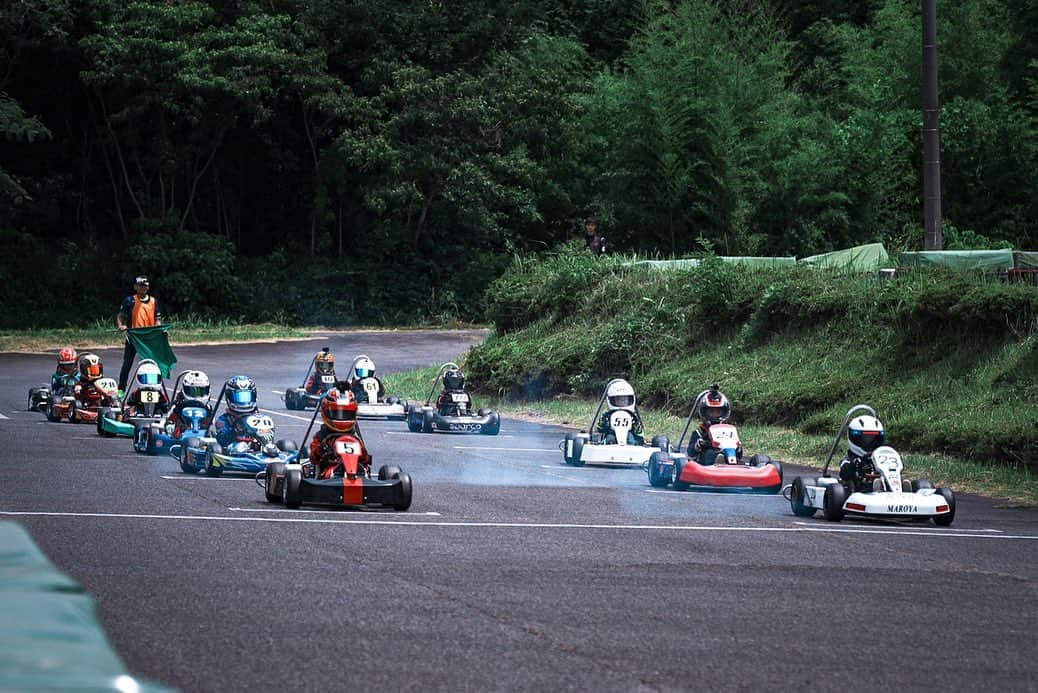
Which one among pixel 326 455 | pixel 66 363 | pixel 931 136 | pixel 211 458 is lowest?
pixel 211 458

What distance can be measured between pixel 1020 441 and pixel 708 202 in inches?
1085

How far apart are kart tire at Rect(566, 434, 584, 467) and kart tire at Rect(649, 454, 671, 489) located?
2.04 m

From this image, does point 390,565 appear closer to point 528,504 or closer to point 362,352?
point 528,504

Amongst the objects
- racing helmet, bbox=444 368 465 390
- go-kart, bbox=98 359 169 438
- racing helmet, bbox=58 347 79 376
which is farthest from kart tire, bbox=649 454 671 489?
racing helmet, bbox=58 347 79 376

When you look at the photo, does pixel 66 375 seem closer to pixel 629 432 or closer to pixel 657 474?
pixel 629 432

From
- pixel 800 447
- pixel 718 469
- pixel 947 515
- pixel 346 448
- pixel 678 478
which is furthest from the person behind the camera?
pixel 800 447

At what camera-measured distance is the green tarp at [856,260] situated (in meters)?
24.4

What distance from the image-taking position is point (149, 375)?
2030 cm

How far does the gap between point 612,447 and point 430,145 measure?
1128 inches

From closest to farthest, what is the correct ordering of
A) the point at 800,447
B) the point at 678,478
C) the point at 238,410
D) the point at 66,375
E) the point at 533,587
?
1. the point at 533,587
2. the point at 678,478
3. the point at 238,410
4. the point at 800,447
5. the point at 66,375

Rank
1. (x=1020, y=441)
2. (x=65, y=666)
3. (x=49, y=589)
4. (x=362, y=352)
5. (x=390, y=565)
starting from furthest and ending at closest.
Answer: (x=362, y=352)
(x=1020, y=441)
(x=390, y=565)
(x=49, y=589)
(x=65, y=666)

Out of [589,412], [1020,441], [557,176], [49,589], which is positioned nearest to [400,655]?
[49,589]

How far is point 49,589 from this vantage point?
3.33 meters

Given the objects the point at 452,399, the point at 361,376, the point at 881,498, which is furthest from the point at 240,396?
the point at 361,376
